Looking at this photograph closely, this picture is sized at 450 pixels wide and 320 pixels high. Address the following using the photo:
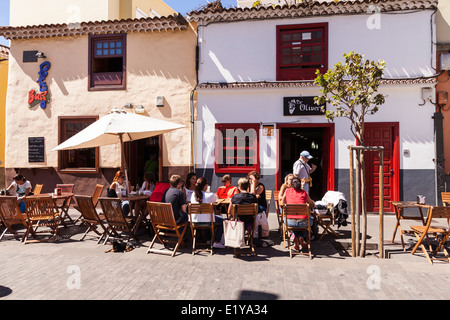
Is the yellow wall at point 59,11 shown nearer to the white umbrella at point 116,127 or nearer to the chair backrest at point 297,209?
the white umbrella at point 116,127

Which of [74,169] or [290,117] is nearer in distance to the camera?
[290,117]

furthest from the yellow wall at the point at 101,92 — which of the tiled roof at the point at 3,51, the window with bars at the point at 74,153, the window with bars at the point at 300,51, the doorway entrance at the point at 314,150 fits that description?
the doorway entrance at the point at 314,150

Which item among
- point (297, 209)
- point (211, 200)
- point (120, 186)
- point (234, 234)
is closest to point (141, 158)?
point (120, 186)

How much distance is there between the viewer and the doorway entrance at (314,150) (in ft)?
30.4

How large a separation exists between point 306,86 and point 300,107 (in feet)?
2.05

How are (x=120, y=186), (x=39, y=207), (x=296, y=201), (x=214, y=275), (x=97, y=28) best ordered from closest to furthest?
(x=214, y=275)
(x=296, y=201)
(x=39, y=207)
(x=120, y=186)
(x=97, y=28)

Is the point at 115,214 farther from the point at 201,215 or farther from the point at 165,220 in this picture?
the point at 201,215

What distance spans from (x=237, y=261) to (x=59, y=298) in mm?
2613

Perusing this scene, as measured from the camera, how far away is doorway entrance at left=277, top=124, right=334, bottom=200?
365 inches

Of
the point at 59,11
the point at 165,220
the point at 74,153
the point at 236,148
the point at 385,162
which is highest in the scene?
the point at 59,11

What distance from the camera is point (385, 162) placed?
8992mm

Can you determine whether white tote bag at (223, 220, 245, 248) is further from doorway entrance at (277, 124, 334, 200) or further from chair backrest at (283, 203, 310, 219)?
doorway entrance at (277, 124, 334, 200)

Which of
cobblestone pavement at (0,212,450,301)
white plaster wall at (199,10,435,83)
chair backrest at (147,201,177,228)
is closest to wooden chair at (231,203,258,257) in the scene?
cobblestone pavement at (0,212,450,301)

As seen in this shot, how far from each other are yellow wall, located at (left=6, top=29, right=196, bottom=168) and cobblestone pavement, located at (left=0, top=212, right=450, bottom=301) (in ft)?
16.2
